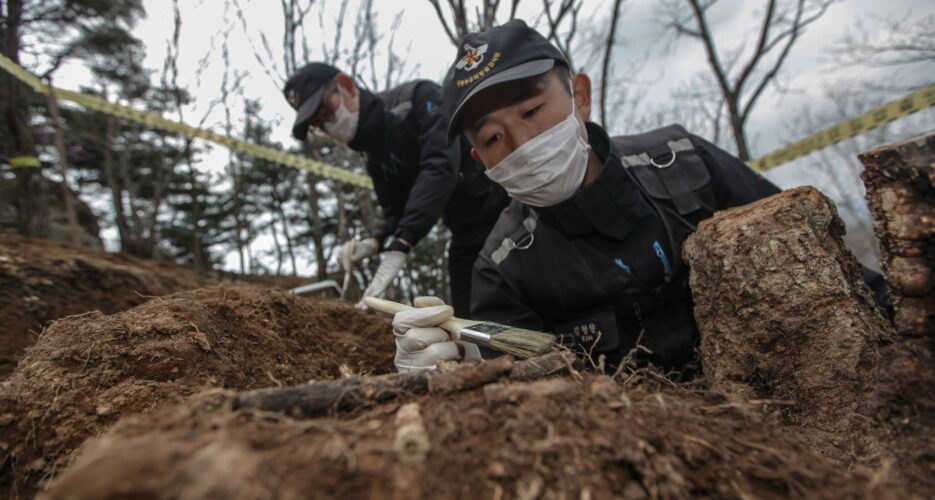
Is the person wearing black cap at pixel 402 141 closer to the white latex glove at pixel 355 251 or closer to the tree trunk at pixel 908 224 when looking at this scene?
the white latex glove at pixel 355 251

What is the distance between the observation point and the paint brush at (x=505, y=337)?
1272 millimetres

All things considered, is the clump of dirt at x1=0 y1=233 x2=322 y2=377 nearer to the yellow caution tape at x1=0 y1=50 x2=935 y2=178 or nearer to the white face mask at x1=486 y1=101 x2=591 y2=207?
the yellow caution tape at x1=0 y1=50 x2=935 y2=178

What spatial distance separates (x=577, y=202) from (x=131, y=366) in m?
1.59

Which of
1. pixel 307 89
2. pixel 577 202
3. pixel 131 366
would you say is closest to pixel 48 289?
pixel 307 89

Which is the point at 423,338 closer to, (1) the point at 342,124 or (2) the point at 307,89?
(1) the point at 342,124

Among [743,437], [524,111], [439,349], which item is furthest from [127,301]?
[743,437]

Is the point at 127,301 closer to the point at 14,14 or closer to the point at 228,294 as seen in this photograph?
the point at 228,294

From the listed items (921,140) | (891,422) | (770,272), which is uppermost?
(921,140)

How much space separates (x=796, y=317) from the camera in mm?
1137

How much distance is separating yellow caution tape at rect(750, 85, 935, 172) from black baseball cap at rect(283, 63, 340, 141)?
470 centimetres

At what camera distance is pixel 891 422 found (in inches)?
34.0

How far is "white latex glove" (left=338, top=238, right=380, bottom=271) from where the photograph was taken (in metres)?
3.35

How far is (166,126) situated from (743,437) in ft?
22.5

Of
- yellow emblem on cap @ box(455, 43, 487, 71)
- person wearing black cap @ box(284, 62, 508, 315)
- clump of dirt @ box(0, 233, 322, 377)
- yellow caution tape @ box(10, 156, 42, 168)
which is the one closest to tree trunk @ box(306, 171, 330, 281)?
clump of dirt @ box(0, 233, 322, 377)
